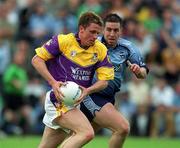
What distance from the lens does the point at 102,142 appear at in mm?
16406

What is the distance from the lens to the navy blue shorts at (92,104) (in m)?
10.7

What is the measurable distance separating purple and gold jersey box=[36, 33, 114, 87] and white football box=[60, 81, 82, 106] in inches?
10.3

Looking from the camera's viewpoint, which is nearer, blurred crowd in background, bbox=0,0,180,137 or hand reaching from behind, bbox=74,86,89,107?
hand reaching from behind, bbox=74,86,89,107

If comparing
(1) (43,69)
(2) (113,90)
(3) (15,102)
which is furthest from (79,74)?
(3) (15,102)

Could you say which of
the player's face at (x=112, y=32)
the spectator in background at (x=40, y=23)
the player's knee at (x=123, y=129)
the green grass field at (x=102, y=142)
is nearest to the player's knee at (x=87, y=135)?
the player's knee at (x=123, y=129)

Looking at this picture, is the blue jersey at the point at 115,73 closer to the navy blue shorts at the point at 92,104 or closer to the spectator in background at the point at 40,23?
the navy blue shorts at the point at 92,104

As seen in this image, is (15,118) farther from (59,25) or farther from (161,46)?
(161,46)

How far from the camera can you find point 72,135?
9.56 meters

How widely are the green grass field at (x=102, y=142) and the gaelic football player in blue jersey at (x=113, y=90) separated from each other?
447 cm

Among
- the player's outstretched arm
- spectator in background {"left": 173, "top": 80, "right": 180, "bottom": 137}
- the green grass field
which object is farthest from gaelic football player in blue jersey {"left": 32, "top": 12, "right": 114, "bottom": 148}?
spectator in background {"left": 173, "top": 80, "right": 180, "bottom": 137}

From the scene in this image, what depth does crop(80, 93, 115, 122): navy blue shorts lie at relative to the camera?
1069 centimetres

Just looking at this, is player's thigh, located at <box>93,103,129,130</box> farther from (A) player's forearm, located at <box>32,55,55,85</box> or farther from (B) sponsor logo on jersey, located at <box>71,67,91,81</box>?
(A) player's forearm, located at <box>32,55,55,85</box>

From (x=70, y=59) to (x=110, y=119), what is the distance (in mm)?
1314

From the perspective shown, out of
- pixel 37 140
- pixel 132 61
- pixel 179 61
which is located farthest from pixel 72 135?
pixel 179 61
